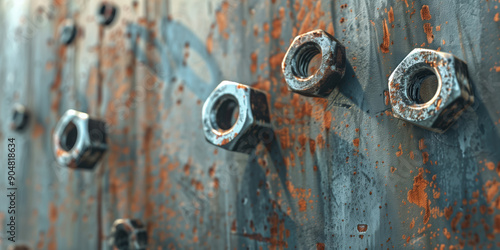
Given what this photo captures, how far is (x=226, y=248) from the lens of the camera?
95cm

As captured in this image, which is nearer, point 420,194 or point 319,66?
point 420,194

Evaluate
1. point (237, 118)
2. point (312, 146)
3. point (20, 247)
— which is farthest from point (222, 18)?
point (20, 247)

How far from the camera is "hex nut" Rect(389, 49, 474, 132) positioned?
2.08 feet

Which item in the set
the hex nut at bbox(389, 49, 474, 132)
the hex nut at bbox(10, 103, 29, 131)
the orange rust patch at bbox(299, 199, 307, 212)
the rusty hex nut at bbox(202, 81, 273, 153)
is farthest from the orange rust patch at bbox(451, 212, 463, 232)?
the hex nut at bbox(10, 103, 29, 131)

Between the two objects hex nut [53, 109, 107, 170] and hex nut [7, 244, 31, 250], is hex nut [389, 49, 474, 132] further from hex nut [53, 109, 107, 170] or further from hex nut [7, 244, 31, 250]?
hex nut [7, 244, 31, 250]

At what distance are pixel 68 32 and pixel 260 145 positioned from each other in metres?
0.89

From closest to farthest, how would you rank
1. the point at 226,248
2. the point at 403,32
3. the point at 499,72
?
1. the point at 499,72
2. the point at 403,32
3. the point at 226,248

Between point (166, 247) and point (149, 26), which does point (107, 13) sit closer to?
point (149, 26)

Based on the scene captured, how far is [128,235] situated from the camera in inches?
43.0

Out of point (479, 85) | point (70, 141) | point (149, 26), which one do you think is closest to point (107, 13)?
point (149, 26)

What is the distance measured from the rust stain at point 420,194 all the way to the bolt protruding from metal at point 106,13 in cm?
103

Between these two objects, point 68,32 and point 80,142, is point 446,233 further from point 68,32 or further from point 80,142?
point 68,32

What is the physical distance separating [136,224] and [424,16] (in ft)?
2.73

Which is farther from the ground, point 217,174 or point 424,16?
point 424,16
